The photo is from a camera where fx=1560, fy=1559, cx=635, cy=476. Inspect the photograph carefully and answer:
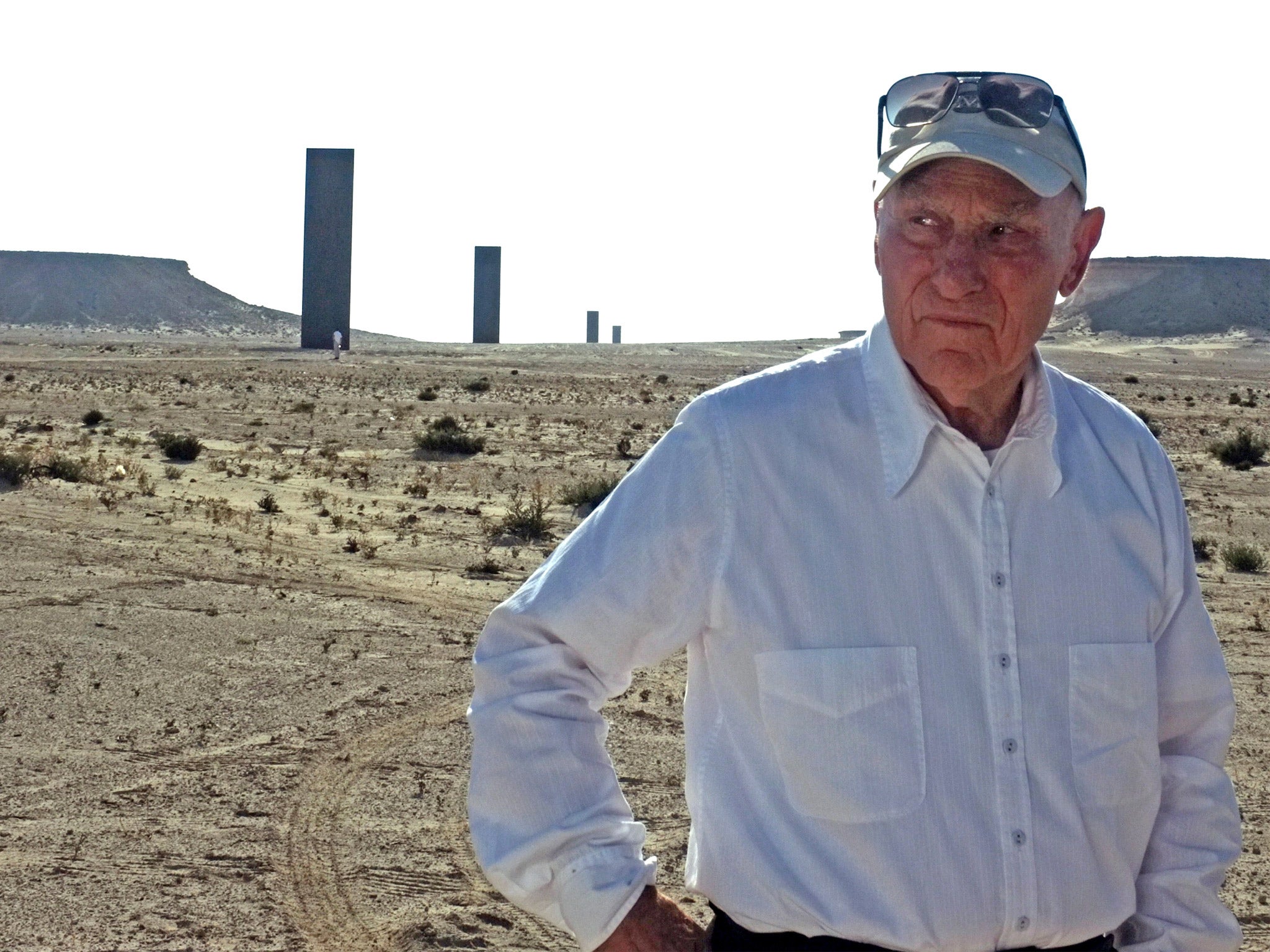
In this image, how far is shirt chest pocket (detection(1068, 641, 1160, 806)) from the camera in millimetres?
2186

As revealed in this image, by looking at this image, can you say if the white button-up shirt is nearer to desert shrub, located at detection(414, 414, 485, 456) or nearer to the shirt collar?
the shirt collar

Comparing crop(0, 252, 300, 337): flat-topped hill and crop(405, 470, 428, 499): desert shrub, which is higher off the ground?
crop(0, 252, 300, 337): flat-topped hill

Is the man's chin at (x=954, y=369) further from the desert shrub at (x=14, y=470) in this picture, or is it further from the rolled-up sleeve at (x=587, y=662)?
the desert shrub at (x=14, y=470)

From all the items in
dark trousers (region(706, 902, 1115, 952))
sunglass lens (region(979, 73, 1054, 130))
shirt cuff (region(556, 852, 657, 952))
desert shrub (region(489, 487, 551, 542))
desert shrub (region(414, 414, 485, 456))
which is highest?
sunglass lens (region(979, 73, 1054, 130))

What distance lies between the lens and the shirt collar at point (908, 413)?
2207 mm

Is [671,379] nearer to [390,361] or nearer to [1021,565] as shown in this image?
[390,361]

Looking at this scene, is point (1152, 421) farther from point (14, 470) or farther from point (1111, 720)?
point (1111, 720)

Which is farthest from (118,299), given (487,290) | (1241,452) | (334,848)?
(334,848)

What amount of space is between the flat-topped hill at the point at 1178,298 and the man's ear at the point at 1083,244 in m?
103

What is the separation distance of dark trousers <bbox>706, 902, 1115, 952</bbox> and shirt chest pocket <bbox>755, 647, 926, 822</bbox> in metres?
0.18

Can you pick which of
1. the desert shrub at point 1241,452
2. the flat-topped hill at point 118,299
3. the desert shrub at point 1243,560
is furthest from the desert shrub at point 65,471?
the flat-topped hill at point 118,299

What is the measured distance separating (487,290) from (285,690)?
311 feet

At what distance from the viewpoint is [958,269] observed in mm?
2318

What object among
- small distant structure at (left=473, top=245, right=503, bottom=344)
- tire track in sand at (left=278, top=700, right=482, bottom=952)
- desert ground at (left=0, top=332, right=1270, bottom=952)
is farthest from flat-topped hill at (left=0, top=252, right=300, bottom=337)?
tire track in sand at (left=278, top=700, right=482, bottom=952)
